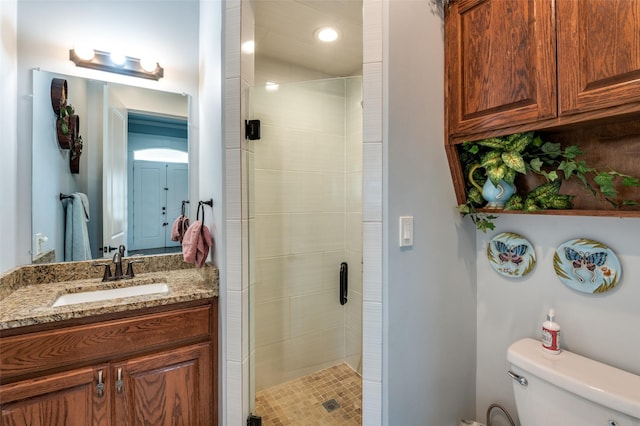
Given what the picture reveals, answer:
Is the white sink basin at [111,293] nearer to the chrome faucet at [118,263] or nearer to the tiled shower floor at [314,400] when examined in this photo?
the chrome faucet at [118,263]

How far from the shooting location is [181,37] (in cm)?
188

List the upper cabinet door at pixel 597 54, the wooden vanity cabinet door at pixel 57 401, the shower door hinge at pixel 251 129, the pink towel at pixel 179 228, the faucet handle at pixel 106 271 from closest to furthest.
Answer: the upper cabinet door at pixel 597 54
the wooden vanity cabinet door at pixel 57 401
the shower door hinge at pixel 251 129
the faucet handle at pixel 106 271
the pink towel at pixel 179 228

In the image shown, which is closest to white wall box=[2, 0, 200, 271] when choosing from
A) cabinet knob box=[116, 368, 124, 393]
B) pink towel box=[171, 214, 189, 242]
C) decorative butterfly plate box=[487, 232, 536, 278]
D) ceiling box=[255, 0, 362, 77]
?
pink towel box=[171, 214, 189, 242]

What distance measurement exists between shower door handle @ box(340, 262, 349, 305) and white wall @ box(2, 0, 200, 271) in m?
0.89

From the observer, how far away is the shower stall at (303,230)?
4.68 feet

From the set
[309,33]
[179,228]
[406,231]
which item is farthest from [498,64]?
[179,228]

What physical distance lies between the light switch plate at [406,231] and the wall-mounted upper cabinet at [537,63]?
16.5 inches

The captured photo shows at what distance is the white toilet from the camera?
88cm

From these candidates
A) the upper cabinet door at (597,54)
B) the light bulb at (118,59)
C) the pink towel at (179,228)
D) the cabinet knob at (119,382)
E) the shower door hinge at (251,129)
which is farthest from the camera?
the pink towel at (179,228)

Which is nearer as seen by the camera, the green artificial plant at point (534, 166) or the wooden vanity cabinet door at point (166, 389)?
the green artificial plant at point (534, 166)

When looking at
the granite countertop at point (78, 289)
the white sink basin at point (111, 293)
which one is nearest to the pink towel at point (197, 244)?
the granite countertop at point (78, 289)

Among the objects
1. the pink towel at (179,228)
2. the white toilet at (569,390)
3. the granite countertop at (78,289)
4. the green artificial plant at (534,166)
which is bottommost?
the white toilet at (569,390)

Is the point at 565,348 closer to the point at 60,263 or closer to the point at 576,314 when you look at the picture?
the point at 576,314

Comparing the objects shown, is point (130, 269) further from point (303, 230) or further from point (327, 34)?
point (327, 34)
